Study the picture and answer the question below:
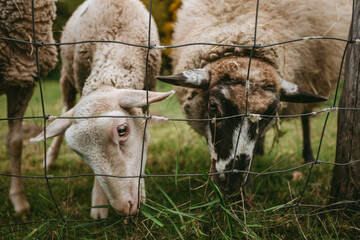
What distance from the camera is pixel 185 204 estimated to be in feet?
7.02

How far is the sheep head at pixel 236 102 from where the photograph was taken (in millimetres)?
2057

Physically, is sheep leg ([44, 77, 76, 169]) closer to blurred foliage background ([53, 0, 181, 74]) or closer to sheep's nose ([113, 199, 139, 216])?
blurred foliage background ([53, 0, 181, 74])

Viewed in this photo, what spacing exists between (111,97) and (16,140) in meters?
1.25

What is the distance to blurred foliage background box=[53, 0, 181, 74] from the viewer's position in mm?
2611

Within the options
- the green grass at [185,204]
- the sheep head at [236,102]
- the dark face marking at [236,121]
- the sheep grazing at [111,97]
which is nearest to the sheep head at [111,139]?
the sheep grazing at [111,97]

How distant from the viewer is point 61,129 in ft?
6.82

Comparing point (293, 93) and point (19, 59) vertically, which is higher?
point (19, 59)

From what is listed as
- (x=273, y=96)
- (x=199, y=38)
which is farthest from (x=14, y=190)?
(x=273, y=96)

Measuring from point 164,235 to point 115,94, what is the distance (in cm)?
99

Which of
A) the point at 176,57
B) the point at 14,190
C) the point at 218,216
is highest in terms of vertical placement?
the point at 176,57

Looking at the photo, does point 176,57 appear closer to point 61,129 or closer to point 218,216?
point 61,129

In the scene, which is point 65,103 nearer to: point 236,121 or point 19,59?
point 19,59

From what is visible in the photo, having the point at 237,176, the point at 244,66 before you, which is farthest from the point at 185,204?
the point at 244,66

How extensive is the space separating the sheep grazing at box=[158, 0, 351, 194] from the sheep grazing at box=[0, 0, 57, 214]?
1.17 meters
